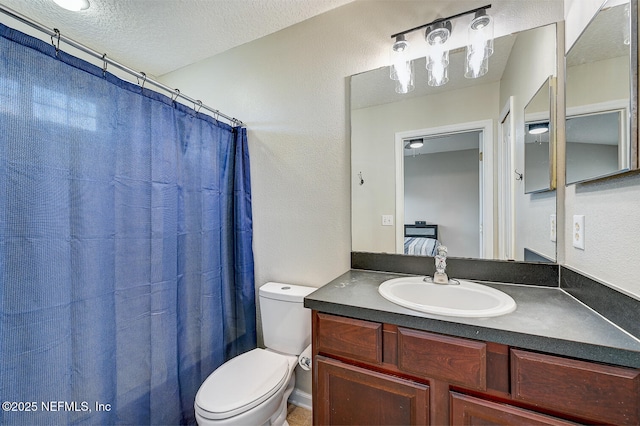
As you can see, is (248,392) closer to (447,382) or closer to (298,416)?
(298,416)

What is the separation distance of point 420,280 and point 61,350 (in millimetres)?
1524

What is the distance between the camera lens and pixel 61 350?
1.00m

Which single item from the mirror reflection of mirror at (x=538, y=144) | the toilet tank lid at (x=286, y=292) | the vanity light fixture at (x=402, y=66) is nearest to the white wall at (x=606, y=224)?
the mirror reflection of mirror at (x=538, y=144)

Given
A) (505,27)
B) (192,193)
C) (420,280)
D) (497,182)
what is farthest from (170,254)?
(505,27)

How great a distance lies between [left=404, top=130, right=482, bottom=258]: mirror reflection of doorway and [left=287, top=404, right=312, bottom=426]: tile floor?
4.29ft

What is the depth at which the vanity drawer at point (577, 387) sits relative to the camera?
65 centimetres

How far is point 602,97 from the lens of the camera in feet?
2.86

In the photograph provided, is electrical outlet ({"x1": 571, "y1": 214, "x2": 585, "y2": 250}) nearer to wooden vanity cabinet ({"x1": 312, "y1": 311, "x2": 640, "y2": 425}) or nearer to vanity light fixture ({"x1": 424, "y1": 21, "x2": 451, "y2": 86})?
wooden vanity cabinet ({"x1": 312, "y1": 311, "x2": 640, "y2": 425})

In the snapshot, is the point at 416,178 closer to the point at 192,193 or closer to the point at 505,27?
the point at 505,27

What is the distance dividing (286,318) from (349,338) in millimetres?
659

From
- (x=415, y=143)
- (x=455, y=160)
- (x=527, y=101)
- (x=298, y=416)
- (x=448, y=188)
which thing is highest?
(x=527, y=101)

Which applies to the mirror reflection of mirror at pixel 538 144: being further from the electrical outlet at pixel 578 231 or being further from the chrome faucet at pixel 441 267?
the chrome faucet at pixel 441 267

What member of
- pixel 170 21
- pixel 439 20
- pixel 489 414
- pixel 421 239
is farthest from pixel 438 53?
pixel 170 21

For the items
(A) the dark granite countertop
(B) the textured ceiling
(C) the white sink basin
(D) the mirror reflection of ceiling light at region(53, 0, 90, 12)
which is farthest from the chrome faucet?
(D) the mirror reflection of ceiling light at region(53, 0, 90, 12)
